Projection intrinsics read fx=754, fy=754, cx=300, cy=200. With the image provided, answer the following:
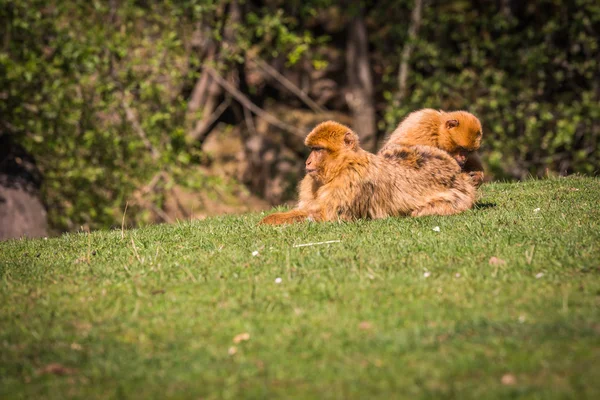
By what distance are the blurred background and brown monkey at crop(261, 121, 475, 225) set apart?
6.46m

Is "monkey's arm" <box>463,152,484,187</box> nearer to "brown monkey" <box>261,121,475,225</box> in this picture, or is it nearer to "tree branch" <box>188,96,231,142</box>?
"brown monkey" <box>261,121,475,225</box>

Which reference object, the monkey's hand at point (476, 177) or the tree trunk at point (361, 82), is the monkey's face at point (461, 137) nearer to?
the monkey's hand at point (476, 177)

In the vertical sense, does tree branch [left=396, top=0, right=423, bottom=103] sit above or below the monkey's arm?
above

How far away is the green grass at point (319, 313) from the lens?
3.99 metres

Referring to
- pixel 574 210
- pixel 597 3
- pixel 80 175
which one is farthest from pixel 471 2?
pixel 574 210

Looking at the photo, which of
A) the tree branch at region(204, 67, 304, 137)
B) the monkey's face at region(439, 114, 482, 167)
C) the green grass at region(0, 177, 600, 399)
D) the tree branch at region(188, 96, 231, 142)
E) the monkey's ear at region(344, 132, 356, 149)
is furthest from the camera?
the tree branch at region(188, 96, 231, 142)

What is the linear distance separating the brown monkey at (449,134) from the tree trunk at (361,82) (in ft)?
25.2

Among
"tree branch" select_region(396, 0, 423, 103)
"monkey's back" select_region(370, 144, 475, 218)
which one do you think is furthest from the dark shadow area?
"tree branch" select_region(396, 0, 423, 103)

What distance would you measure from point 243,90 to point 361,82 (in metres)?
2.79

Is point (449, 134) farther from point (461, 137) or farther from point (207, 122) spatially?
point (207, 122)

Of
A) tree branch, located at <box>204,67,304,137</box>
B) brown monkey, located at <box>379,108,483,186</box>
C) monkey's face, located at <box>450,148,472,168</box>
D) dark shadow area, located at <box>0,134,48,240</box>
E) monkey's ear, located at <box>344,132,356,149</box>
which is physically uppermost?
monkey's ear, located at <box>344,132,356,149</box>

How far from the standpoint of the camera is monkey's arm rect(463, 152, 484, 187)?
9250 mm

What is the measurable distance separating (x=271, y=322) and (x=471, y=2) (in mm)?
14381

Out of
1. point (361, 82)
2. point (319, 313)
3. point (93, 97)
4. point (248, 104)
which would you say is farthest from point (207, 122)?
point (319, 313)
